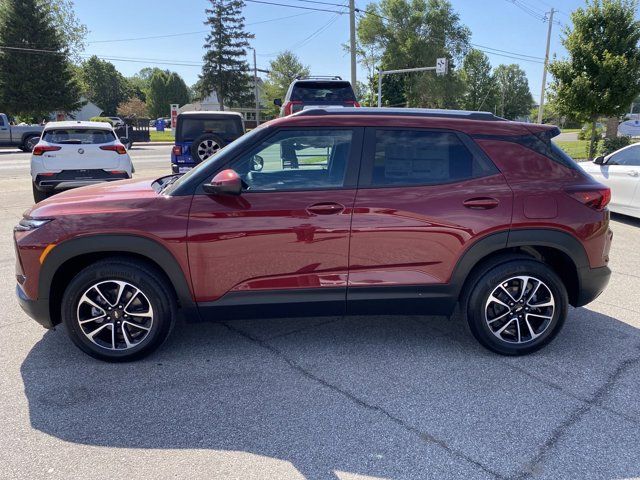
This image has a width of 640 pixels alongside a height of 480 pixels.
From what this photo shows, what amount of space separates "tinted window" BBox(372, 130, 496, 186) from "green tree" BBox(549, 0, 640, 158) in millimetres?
15000

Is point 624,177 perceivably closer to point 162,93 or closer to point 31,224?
point 31,224

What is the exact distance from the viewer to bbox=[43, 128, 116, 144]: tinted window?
355 inches

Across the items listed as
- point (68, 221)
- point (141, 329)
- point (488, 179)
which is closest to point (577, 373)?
point (488, 179)

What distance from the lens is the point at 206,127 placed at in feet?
35.2

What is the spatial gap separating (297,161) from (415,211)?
91 cm

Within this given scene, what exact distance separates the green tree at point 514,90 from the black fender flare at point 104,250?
331 ft

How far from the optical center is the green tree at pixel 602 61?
15.4 metres

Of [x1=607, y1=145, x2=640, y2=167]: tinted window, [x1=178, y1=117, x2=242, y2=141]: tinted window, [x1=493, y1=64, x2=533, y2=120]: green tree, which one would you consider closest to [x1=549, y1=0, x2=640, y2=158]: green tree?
[x1=607, y1=145, x2=640, y2=167]: tinted window

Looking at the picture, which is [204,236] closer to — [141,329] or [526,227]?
[141,329]

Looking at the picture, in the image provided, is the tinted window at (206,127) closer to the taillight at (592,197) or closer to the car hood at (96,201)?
the car hood at (96,201)

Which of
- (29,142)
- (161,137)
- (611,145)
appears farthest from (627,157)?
(161,137)

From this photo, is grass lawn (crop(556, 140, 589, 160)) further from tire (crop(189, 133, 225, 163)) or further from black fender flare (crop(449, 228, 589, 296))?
black fender flare (crop(449, 228, 589, 296))

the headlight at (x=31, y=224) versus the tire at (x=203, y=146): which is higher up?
the tire at (x=203, y=146)

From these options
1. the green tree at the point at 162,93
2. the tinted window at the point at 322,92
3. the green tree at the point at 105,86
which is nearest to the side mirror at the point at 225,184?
the tinted window at the point at 322,92
